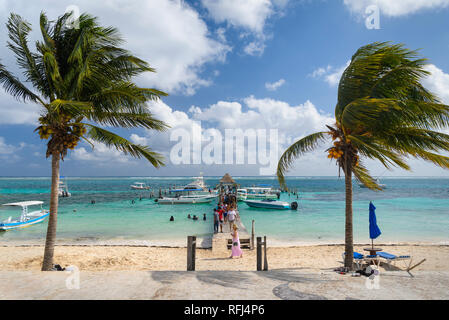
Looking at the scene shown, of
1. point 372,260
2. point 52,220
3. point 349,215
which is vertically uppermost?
point 349,215

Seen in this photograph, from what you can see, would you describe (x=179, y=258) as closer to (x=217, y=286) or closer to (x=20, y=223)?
(x=217, y=286)

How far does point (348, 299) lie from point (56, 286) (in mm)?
5042

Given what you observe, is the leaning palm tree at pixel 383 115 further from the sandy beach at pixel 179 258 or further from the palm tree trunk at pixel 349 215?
the sandy beach at pixel 179 258

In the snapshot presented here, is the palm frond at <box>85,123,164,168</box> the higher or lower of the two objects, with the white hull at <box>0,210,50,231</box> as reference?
higher

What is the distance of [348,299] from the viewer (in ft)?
13.4

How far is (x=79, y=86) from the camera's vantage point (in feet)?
23.1

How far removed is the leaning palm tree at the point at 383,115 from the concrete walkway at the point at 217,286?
258 centimetres

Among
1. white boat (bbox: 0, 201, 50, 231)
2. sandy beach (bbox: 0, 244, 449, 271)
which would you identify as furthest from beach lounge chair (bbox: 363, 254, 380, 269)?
white boat (bbox: 0, 201, 50, 231)

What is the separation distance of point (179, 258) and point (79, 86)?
30.4 feet

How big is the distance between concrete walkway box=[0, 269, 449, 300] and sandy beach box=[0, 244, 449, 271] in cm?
479

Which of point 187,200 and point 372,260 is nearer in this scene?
point 372,260

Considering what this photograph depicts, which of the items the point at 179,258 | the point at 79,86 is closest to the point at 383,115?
the point at 79,86

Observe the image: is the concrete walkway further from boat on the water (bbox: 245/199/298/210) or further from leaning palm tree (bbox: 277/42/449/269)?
boat on the water (bbox: 245/199/298/210)

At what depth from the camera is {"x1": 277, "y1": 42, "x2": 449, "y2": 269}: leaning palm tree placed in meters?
5.71
